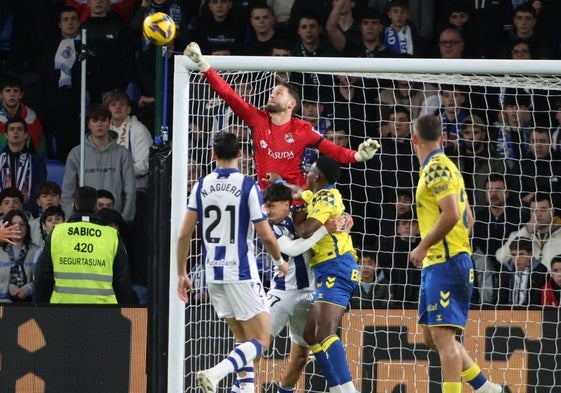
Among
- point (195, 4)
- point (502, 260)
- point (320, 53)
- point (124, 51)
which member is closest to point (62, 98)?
point (124, 51)

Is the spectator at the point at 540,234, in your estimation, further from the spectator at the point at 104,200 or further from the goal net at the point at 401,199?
the spectator at the point at 104,200

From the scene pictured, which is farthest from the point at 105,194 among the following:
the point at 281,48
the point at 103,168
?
the point at 281,48

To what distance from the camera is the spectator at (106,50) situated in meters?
15.2

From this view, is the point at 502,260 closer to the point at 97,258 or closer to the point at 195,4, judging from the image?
the point at 97,258

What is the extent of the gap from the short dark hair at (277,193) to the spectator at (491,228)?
2.26 m

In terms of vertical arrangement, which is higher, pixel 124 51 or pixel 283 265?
pixel 124 51

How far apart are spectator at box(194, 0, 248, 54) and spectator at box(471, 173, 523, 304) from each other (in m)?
3.38

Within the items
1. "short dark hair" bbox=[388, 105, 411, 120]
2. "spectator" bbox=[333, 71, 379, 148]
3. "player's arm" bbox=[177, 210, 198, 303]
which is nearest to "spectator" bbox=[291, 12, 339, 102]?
"spectator" bbox=[333, 71, 379, 148]

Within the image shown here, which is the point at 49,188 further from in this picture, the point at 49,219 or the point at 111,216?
the point at 111,216

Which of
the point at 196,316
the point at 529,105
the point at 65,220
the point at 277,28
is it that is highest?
the point at 277,28

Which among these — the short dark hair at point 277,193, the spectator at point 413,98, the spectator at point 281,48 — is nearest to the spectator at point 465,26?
the spectator at point 413,98

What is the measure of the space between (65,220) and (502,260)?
13.8 feet

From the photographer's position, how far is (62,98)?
15.5 meters

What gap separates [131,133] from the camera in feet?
48.1
